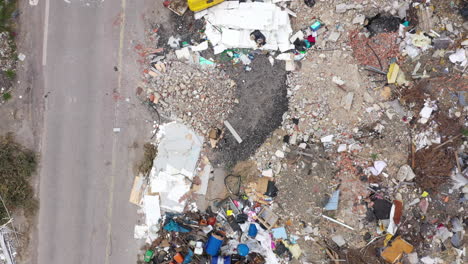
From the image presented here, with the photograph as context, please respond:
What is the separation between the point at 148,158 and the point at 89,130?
91.7 inches

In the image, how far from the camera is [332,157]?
42.3ft

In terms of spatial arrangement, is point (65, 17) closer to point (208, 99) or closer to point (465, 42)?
point (208, 99)

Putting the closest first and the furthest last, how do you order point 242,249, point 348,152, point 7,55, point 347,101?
1. point 242,249
2. point 347,101
3. point 348,152
4. point 7,55

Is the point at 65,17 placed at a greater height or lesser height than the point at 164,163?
greater

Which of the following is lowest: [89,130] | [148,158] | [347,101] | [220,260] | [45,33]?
[220,260]

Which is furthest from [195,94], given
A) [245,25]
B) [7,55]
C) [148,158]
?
[7,55]

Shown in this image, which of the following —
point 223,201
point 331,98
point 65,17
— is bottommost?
point 223,201

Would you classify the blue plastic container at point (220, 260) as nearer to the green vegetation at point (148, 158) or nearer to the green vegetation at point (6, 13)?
the green vegetation at point (148, 158)

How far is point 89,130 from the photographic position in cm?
1324

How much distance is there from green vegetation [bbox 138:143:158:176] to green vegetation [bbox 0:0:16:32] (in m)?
6.45

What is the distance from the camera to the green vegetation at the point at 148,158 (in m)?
13.1

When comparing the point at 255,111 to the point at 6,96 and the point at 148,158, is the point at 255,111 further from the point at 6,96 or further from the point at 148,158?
the point at 6,96

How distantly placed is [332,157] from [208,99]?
185 inches

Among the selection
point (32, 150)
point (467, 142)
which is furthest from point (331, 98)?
point (32, 150)
